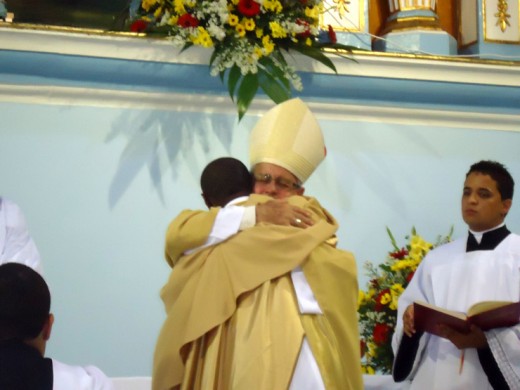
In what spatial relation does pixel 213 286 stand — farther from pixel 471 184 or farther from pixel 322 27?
pixel 322 27

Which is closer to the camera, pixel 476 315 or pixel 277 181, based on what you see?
pixel 277 181

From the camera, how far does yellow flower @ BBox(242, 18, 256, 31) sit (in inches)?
203

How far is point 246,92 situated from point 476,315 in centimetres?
163

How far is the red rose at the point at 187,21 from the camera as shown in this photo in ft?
16.6

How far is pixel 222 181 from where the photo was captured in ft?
11.8

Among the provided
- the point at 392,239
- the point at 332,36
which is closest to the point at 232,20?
the point at 332,36

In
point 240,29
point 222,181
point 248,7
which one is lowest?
point 222,181

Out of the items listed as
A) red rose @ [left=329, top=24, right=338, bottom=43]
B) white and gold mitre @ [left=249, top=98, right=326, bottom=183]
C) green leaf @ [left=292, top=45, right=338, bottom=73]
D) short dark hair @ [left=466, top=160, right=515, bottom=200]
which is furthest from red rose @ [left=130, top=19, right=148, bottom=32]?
short dark hair @ [left=466, top=160, right=515, bottom=200]

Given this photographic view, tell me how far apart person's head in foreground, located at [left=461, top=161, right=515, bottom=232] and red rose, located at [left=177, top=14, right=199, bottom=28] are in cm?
151

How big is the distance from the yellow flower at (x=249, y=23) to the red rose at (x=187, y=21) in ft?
0.80

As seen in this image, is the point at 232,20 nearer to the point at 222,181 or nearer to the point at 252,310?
the point at 222,181

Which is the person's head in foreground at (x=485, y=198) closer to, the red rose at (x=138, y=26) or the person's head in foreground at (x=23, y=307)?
the red rose at (x=138, y=26)

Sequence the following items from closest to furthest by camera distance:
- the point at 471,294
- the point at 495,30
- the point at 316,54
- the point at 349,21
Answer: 1. the point at 471,294
2. the point at 316,54
3. the point at 349,21
4. the point at 495,30

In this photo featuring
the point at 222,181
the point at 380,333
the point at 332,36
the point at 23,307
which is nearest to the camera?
the point at 23,307
